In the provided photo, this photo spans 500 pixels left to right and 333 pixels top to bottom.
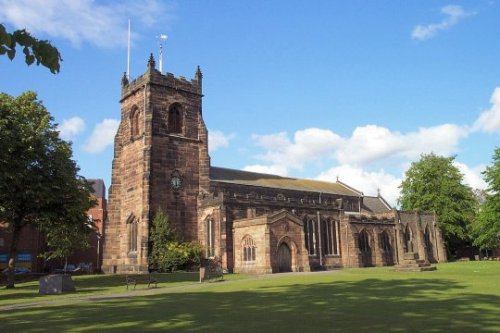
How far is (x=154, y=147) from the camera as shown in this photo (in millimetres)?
45625

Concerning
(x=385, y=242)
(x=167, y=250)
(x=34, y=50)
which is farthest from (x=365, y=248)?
(x=34, y=50)

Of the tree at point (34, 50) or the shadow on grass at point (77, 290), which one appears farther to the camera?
the shadow on grass at point (77, 290)

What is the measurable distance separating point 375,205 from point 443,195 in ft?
33.2

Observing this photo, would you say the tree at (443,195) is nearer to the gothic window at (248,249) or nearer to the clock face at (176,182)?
the gothic window at (248,249)

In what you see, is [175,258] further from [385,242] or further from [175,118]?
[385,242]

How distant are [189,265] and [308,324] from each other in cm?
3274

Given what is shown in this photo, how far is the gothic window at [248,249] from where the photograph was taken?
4225 cm

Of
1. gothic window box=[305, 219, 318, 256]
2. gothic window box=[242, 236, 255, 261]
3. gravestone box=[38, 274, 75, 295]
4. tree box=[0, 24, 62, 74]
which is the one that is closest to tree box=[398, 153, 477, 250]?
gothic window box=[305, 219, 318, 256]

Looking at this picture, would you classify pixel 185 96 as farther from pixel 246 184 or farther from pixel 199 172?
pixel 246 184

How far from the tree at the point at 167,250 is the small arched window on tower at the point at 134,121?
9957 millimetres

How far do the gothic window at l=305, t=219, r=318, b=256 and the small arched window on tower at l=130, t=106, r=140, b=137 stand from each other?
2100 centimetres

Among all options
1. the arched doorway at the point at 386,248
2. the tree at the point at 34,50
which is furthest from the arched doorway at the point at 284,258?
the tree at the point at 34,50

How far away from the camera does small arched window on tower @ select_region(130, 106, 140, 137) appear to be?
159ft

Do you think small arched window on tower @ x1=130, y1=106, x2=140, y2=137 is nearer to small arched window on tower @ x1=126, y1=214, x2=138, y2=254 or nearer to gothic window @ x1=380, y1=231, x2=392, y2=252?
small arched window on tower @ x1=126, y1=214, x2=138, y2=254
